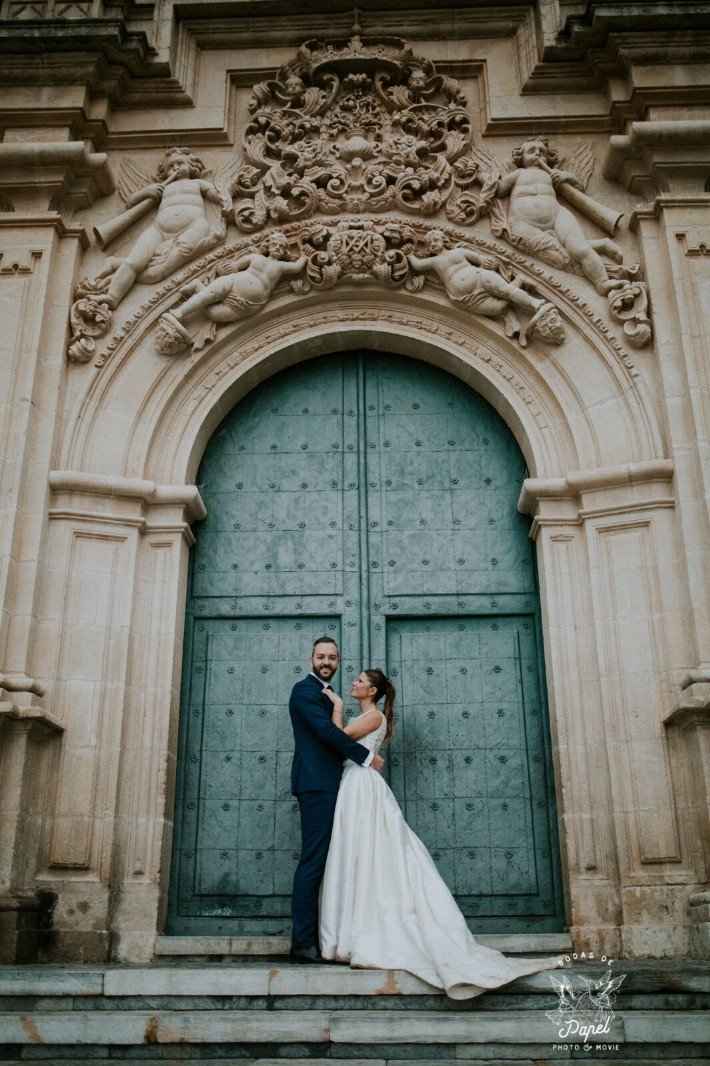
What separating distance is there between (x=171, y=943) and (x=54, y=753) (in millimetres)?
1359

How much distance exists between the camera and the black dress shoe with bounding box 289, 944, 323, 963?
5562 millimetres

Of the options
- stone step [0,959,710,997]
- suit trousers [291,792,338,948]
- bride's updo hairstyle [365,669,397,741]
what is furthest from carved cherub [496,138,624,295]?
stone step [0,959,710,997]

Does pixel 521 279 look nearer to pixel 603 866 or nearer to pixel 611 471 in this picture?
pixel 611 471

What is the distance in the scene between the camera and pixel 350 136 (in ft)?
26.3

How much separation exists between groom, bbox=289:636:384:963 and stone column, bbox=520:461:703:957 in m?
1.46

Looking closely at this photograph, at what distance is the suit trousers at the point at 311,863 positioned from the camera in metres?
5.61

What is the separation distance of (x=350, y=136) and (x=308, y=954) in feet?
19.5

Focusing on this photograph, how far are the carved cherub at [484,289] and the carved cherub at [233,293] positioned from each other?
3.24ft

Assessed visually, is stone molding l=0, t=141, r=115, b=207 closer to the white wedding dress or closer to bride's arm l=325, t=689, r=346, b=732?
bride's arm l=325, t=689, r=346, b=732

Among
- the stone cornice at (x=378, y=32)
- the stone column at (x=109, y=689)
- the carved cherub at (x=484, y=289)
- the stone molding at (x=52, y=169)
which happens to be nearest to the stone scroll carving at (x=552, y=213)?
the carved cherub at (x=484, y=289)

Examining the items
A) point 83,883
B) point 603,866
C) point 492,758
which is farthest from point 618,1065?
point 83,883

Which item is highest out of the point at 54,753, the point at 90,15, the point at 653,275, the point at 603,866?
the point at 90,15

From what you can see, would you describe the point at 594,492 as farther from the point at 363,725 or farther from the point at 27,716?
the point at 27,716

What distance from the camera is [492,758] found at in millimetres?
6863
